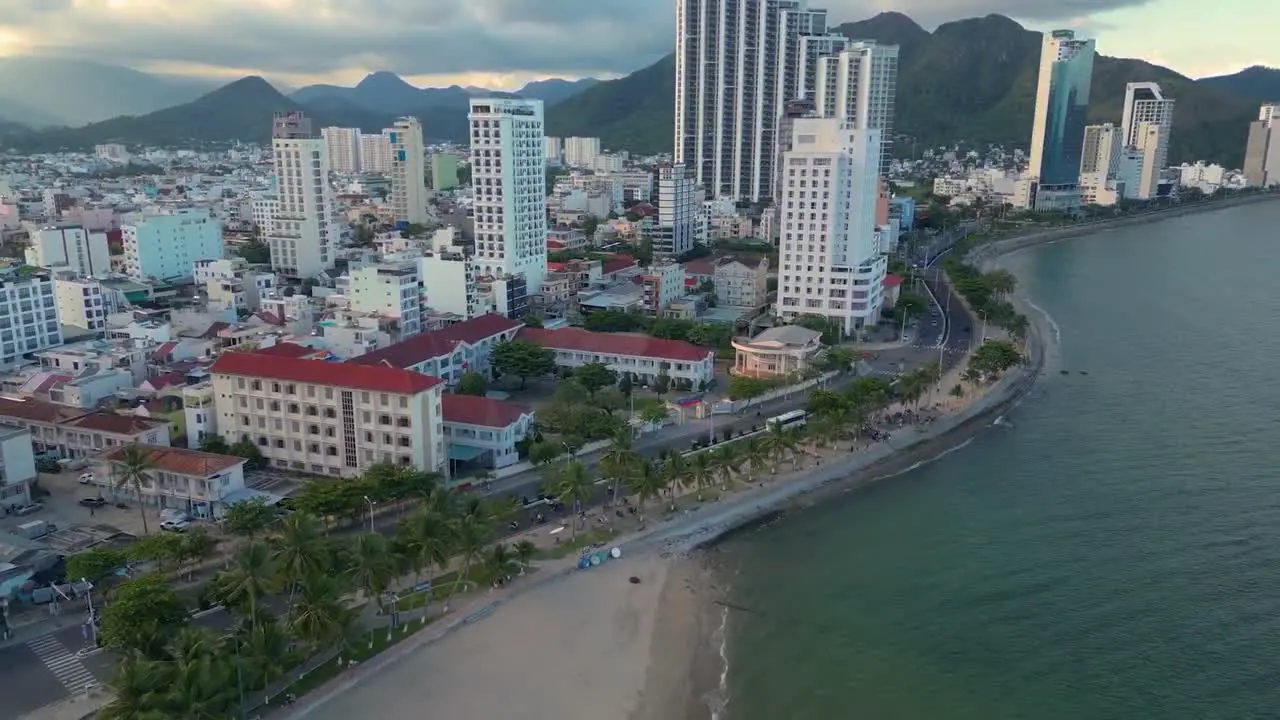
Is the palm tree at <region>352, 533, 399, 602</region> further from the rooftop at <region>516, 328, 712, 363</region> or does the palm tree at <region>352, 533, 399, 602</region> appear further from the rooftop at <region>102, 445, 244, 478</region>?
the rooftop at <region>516, 328, 712, 363</region>

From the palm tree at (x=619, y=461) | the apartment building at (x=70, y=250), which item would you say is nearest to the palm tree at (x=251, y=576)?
the palm tree at (x=619, y=461)

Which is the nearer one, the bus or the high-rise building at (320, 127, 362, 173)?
the bus

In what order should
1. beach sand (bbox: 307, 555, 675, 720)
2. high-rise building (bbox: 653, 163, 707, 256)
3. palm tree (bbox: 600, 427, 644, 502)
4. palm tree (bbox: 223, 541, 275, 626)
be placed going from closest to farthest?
1. palm tree (bbox: 223, 541, 275, 626)
2. beach sand (bbox: 307, 555, 675, 720)
3. palm tree (bbox: 600, 427, 644, 502)
4. high-rise building (bbox: 653, 163, 707, 256)

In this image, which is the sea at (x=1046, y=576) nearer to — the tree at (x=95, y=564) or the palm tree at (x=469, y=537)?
the palm tree at (x=469, y=537)

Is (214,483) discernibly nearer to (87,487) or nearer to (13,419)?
(87,487)

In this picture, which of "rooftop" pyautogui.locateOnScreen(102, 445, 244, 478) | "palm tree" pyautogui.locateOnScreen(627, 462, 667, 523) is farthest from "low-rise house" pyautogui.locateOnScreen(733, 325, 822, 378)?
"rooftop" pyautogui.locateOnScreen(102, 445, 244, 478)

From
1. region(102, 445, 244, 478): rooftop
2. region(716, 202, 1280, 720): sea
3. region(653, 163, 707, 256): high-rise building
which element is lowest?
region(716, 202, 1280, 720): sea

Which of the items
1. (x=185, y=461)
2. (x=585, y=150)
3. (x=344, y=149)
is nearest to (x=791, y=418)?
(x=185, y=461)
